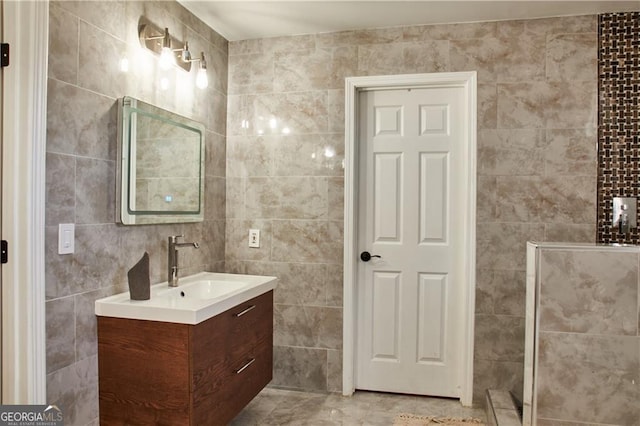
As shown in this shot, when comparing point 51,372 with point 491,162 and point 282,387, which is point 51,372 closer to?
point 282,387

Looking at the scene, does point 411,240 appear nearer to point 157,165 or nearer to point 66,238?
point 157,165

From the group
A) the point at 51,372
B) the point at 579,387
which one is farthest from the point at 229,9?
the point at 579,387

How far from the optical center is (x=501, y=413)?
249cm

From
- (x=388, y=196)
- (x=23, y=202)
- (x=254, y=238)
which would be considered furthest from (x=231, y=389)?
(x=388, y=196)

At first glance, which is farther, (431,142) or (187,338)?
(431,142)

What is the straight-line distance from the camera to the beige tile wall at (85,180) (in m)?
1.79

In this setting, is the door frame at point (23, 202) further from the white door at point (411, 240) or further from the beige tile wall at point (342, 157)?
the white door at point (411, 240)

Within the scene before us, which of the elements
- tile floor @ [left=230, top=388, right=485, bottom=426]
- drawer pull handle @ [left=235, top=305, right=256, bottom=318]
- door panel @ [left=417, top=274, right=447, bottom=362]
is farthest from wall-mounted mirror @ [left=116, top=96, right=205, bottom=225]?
door panel @ [left=417, top=274, right=447, bottom=362]

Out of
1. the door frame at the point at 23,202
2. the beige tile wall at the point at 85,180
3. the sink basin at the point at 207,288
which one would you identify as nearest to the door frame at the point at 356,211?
the sink basin at the point at 207,288

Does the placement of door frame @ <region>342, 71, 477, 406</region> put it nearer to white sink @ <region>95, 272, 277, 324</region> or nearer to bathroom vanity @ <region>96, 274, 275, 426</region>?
white sink @ <region>95, 272, 277, 324</region>

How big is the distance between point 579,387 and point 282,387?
1884 mm

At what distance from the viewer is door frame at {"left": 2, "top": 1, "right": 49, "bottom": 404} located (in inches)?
64.7

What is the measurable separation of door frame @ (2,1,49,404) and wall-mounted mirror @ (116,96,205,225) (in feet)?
1.48

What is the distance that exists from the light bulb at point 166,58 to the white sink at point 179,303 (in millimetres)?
1216
